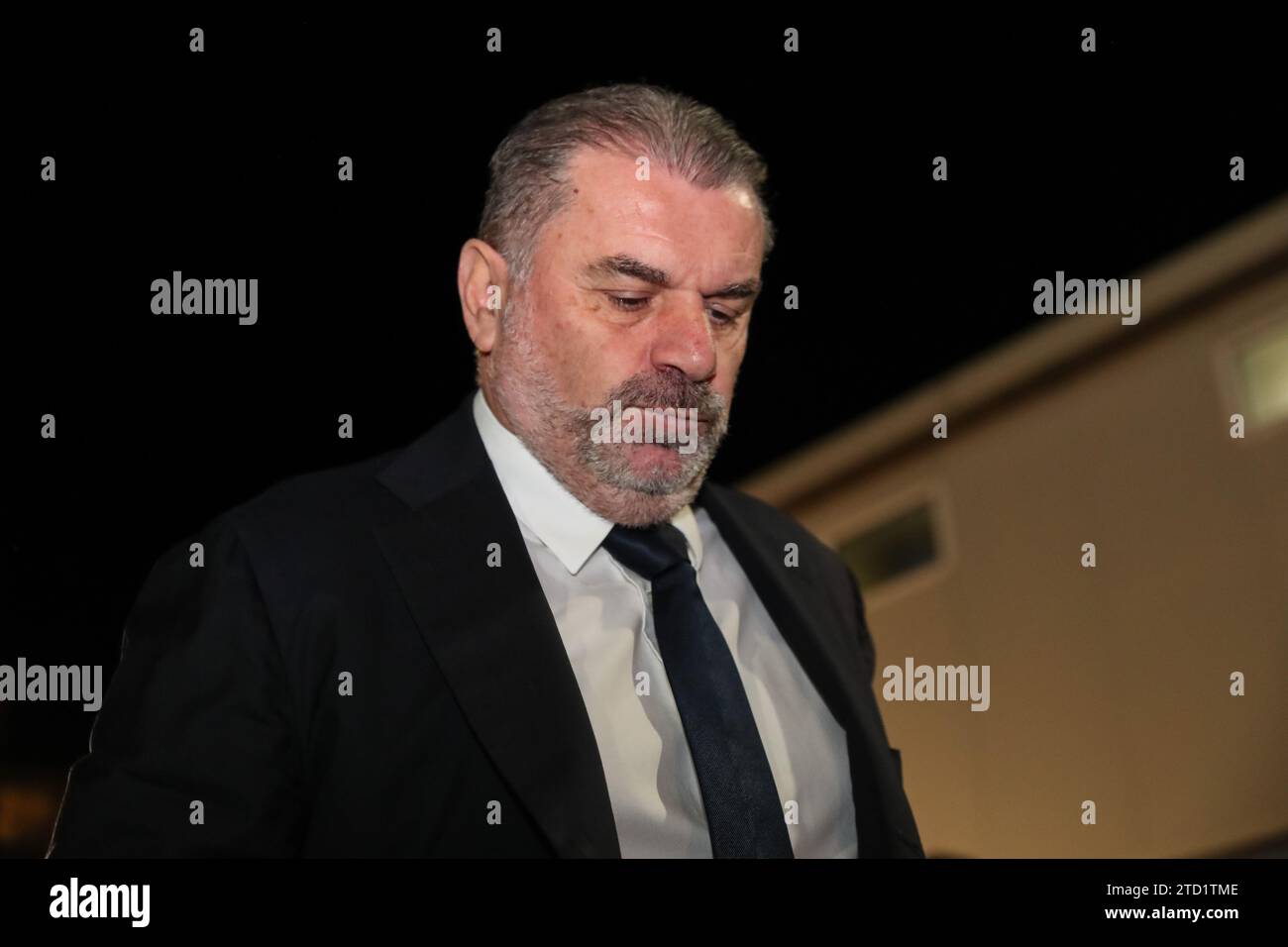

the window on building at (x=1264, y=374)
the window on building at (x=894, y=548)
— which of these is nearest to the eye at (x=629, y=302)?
the window on building at (x=1264, y=374)

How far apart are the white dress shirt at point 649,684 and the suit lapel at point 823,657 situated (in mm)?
29

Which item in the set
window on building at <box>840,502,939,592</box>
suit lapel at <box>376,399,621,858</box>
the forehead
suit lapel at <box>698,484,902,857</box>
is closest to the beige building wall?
window on building at <box>840,502,939,592</box>

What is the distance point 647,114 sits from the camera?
5.48 ft

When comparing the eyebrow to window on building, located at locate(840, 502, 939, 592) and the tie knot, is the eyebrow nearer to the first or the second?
the tie knot

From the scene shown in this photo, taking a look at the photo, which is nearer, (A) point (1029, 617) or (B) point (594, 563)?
(B) point (594, 563)

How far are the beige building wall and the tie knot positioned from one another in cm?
231

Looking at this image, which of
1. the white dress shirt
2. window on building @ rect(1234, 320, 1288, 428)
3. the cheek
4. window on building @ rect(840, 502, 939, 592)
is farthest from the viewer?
window on building @ rect(840, 502, 939, 592)

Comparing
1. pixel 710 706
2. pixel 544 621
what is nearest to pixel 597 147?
pixel 544 621

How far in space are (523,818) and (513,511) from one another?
0.45m

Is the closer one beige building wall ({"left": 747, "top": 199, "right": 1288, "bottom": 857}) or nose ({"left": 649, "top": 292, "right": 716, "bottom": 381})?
nose ({"left": 649, "top": 292, "right": 716, "bottom": 381})

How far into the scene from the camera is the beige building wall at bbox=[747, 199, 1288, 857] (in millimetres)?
3482
